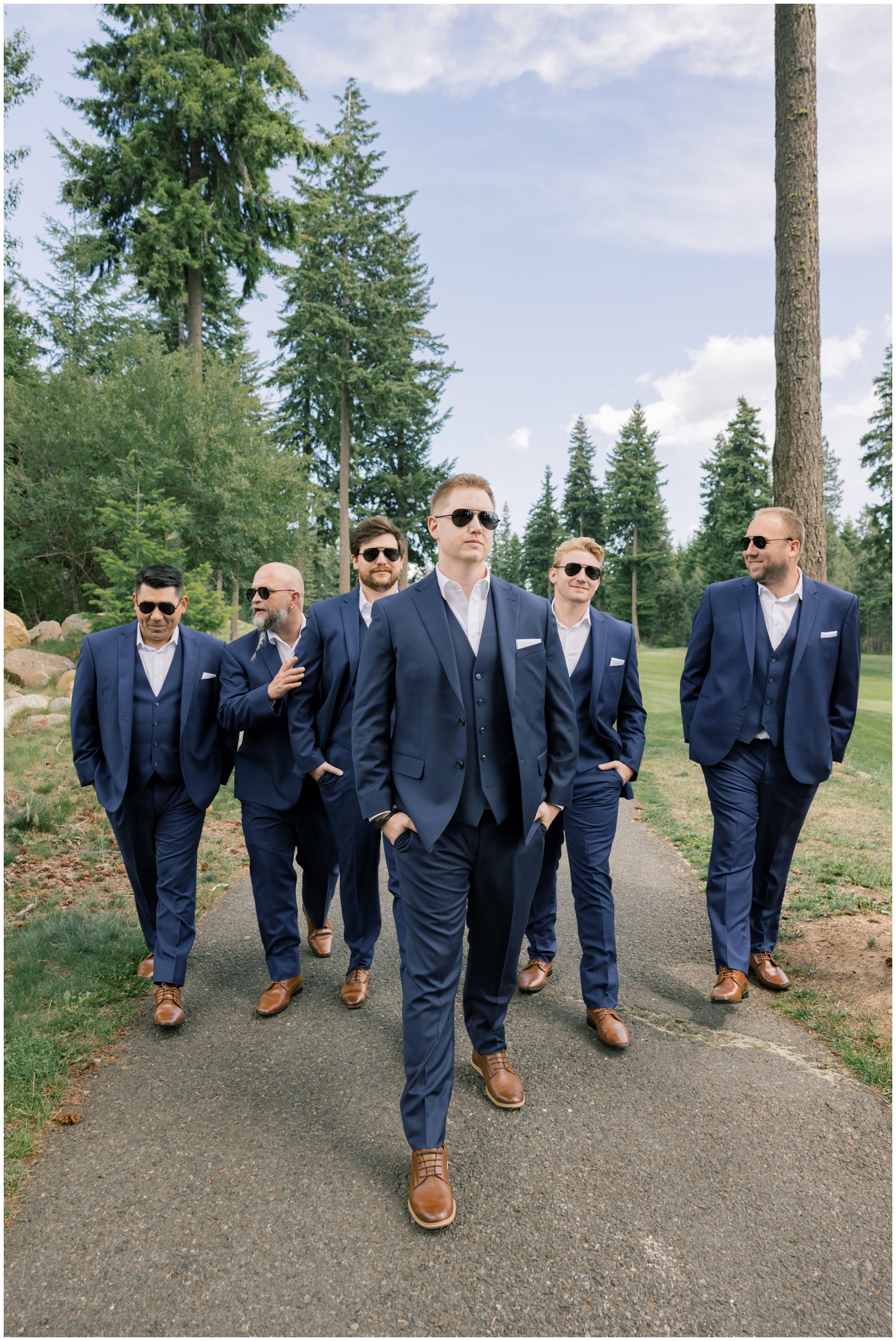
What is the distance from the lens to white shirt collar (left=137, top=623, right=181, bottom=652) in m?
4.66

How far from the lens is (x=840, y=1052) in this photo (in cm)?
390

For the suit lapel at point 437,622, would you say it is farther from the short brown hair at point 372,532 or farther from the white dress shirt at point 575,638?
the white dress shirt at point 575,638

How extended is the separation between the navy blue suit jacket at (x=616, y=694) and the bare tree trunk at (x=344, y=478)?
1079 inches

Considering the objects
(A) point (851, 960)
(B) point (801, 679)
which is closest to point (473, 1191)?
(A) point (851, 960)

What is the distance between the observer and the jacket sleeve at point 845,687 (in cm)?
454

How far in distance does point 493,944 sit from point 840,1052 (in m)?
1.92

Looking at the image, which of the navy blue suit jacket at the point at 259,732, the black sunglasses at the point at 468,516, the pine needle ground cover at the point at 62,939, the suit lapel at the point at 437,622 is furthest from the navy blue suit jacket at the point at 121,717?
the black sunglasses at the point at 468,516

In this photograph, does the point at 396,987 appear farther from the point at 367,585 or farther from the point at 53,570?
the point at 53,570

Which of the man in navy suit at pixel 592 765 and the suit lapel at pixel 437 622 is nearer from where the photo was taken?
the suit lapel at pixel 437 622

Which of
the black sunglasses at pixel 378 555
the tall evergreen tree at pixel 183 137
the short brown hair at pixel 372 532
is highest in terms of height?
the tall evergreen tree at pixel 183 137

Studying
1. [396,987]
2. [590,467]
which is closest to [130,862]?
[396,987]

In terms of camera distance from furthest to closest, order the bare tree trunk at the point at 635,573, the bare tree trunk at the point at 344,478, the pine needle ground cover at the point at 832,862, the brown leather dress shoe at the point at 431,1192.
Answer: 1. the bare tree trunk at the point at 635,573
2. the bare tree trunk at the point at 344,478
3. the pine needle ground cover at the point at 832,862
4. the brown leather dress shoe at the point at 431,1192

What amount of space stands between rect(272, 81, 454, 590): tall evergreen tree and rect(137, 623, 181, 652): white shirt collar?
85.6ft

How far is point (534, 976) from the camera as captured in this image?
184 inches
